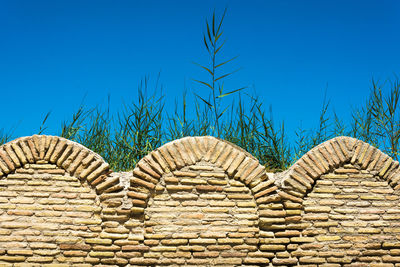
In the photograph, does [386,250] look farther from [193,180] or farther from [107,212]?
[107,212]

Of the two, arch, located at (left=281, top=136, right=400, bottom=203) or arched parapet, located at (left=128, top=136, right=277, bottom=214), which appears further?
arch, located at (left=281, top=136, right=400, bottom=203)

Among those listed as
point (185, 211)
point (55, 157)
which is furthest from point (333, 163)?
point (55, 157)

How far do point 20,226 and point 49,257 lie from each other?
56cm

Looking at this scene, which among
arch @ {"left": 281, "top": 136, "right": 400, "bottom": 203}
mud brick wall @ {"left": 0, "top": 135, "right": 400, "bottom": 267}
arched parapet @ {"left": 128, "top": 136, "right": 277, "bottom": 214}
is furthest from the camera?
arch @ {"left": 281, "top": 136, "right": 400, "bottom": 203}

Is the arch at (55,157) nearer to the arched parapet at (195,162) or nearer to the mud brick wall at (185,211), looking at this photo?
the mud brick wall at (185,211)

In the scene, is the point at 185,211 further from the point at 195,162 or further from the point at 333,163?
the point at 333,163

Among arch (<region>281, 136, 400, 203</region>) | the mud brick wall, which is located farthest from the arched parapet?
arch (<region>281, 136, 400, 203</region>)

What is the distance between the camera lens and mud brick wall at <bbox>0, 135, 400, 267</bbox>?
5.42 metres

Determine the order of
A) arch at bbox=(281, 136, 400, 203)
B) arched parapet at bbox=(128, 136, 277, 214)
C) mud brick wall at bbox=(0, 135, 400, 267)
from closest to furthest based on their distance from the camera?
mud brick wall at bbox=(0, 135, 400, 267)
arched parapet at bbox=(128, 136, 277, 214)
arch at bbox=(281, 136, 400, 203)

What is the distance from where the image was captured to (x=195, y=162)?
570 cm

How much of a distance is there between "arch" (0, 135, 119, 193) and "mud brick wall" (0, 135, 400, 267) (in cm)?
1

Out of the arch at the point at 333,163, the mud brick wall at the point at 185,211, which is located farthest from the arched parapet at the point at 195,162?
the arch at the point at 333,163

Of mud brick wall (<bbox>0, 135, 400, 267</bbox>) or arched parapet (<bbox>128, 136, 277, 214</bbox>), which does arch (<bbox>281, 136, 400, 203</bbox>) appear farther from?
arched parapet (<bbox>128, 136, 277, 214</bbox>)

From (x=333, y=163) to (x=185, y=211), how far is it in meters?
2.20
